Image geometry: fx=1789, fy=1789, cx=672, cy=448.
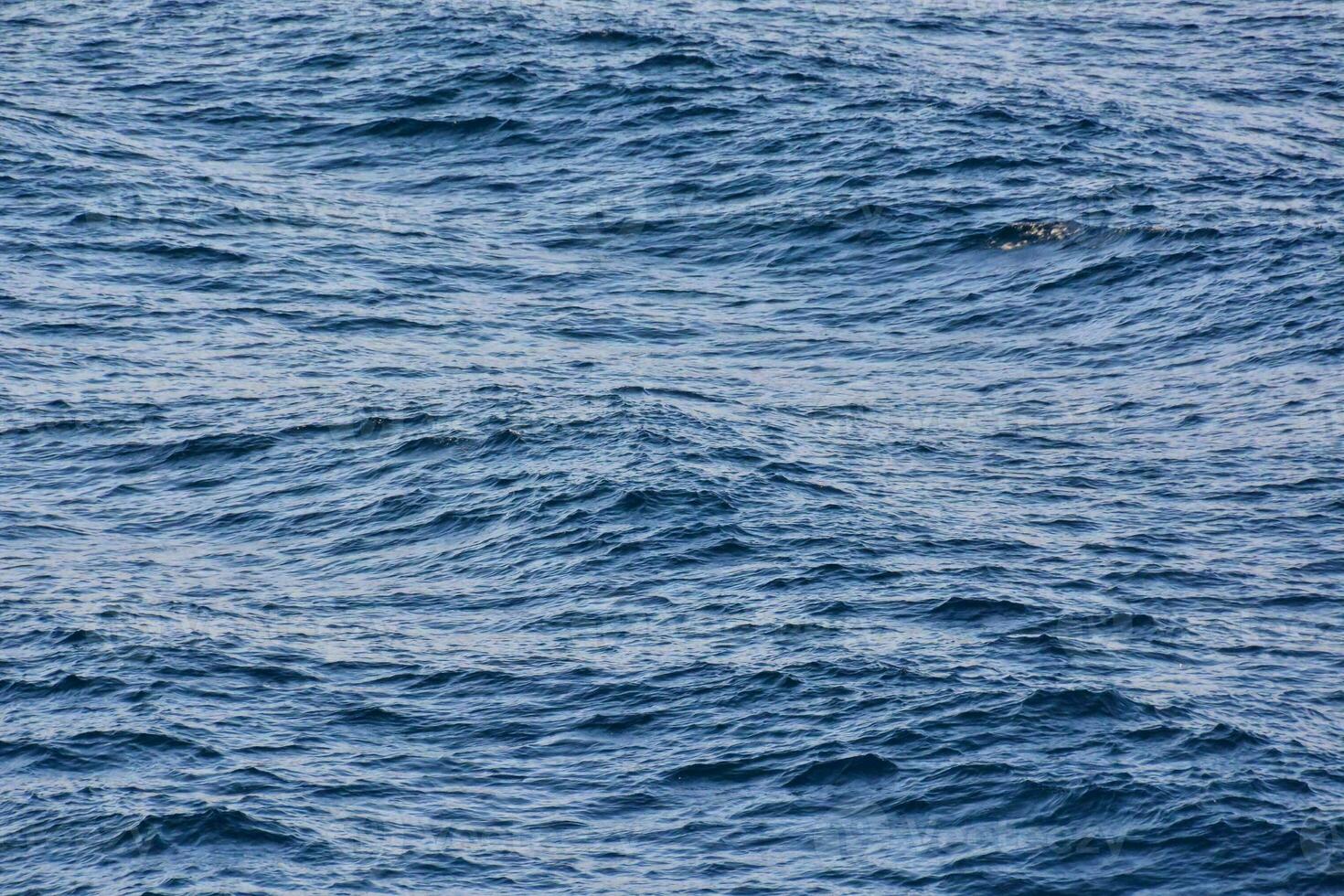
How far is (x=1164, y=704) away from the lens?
32250 millimetres

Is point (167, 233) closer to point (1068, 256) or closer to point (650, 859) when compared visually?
point (1068, 256)

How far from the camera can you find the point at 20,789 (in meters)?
31.2

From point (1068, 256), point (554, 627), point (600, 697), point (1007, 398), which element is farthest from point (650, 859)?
point (1068, 256)

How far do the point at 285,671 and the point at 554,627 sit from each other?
553cm

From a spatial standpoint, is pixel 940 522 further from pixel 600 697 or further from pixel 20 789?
pixel 20 789

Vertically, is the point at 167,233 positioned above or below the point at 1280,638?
above

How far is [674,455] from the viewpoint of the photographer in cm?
4375

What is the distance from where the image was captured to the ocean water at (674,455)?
30.2 meters

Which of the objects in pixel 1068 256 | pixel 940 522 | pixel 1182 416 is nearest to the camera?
pixel 940 522

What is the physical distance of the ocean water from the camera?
30.2 metres

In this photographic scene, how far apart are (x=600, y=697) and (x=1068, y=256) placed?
92.2 ft

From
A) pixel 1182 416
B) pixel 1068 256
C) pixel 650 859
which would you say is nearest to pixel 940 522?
pixel 1182 416

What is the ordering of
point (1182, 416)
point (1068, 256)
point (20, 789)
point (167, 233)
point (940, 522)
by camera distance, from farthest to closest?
point (167, 233), point (1068, 256), point (1182, 416), point (940, 522), point (20, 789)

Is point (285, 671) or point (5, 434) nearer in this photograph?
point (285, 671)
